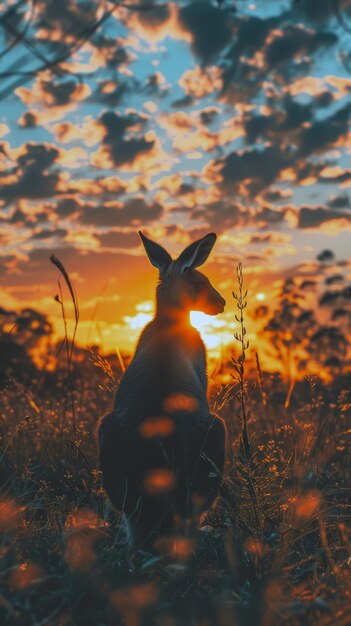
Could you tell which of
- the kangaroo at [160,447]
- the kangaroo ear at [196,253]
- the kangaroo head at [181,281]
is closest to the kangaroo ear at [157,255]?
the kangaroo head at [181,281]

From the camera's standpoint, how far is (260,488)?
403 centimetres

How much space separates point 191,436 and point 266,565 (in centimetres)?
99

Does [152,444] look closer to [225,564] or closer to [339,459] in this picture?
[225,564]

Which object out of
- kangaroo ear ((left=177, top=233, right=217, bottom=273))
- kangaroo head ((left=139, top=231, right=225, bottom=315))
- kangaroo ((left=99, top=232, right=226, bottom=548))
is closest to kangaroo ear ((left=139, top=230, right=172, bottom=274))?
kangaroo head ((left=139, top=231, right=225, bottom=315))

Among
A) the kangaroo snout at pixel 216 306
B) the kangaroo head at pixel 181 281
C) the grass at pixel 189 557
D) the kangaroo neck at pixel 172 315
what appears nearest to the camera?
the grass at pixel 189 557

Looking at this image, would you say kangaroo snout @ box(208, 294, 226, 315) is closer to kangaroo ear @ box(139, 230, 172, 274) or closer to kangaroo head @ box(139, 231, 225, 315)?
kangaroo head @ box(139, 231, 225, 315)

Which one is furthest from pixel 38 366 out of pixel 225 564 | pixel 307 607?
pixel 307 607

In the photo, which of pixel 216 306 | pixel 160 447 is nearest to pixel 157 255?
pixel 216 306

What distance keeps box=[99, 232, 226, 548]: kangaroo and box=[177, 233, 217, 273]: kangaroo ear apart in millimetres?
812

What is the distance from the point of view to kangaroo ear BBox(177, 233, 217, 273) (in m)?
5.39

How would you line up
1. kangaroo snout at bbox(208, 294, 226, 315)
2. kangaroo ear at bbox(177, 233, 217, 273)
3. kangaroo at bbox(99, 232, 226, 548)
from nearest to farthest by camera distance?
kangaroo at bbox(99, 232, 226, 548) < kangaroo ear at bbox(177, 233, 217, 273) < kangaroo snout at bbox(208, 294, 226, 315)

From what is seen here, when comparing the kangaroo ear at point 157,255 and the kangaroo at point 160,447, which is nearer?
the kangaroo at point 160,447

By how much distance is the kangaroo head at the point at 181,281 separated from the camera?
18.9 feet

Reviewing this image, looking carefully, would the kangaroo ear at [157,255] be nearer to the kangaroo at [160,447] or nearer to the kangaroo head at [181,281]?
the kangaroo head at [181,281]
